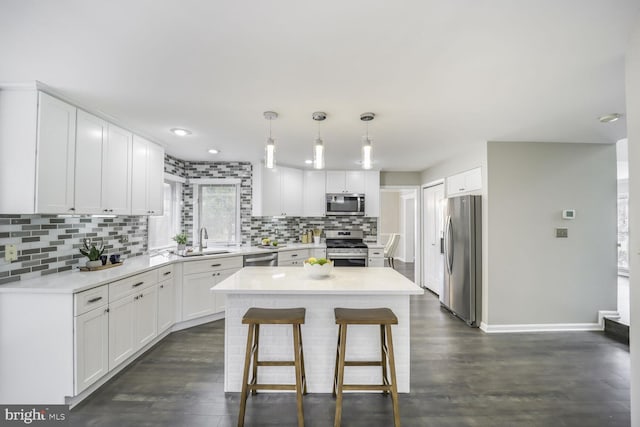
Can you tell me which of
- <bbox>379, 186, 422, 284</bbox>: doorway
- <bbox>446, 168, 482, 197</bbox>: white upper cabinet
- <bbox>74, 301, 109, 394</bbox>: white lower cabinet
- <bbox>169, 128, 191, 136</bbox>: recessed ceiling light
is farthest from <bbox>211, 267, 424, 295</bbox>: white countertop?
<bbox>379, 186, 422, 284</bbox>: doorway

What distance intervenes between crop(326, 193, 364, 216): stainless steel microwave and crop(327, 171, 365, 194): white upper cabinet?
4.4 inches

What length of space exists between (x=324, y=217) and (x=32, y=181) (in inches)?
163

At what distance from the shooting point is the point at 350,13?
1.29 m

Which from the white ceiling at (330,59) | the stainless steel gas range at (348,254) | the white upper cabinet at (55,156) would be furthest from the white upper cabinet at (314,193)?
the white upper cabinet at (55,156)

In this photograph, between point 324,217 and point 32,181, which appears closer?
point 32,181

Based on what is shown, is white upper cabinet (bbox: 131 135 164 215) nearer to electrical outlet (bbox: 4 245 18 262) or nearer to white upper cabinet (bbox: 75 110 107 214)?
white upper cabinet (bbox: 75 110 107 214)

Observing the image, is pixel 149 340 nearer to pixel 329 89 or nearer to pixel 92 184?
pixel 92 184

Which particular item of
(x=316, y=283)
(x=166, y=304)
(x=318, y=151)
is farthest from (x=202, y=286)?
(x=318, y=151)

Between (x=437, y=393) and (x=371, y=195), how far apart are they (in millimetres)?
3554

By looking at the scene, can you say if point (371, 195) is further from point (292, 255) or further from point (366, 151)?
point (366, 151)

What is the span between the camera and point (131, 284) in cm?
250

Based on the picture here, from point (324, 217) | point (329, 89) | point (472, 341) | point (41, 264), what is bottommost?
point (472, 341)

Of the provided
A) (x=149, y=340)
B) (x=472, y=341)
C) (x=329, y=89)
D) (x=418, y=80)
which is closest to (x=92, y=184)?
(x=149, y=340)

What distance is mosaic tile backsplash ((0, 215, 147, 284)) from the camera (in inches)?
80.0
